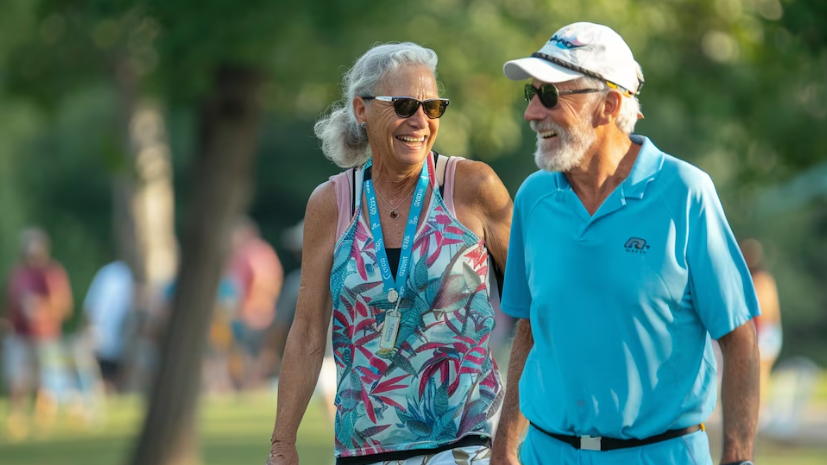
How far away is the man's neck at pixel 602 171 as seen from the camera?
4008mm

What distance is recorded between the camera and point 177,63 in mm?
10953

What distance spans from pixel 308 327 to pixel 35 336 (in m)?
15.0

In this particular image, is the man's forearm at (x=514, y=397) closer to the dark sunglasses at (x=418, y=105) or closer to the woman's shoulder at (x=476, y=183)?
the woman's shoulder at (x=476, y=183)

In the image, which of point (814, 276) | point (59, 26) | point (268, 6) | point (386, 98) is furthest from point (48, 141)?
point (386, 98)

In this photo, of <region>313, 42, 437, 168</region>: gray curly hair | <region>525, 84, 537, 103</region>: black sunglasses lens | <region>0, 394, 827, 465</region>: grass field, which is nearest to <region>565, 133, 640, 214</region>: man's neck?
<region>525, 84, 537, 103</region>: black sunglasses lens

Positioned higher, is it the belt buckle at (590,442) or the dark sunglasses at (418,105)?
the dark sunglasses at (418,105)

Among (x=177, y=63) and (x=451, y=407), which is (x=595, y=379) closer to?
(x=451, y=407)

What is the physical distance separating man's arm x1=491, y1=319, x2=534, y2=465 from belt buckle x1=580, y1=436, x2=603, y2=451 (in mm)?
351

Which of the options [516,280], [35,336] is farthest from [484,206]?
[35,336]

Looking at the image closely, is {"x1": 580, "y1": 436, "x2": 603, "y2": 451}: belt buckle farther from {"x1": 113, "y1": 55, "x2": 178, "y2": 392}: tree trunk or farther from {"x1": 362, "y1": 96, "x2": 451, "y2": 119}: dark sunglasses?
{"x1": 113, "y1": 55, "x2": 178, "y2": 392}: tree trunk

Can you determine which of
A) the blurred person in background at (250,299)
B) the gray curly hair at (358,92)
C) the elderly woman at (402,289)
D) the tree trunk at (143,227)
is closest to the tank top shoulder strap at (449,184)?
the elderly woman at (402,289)

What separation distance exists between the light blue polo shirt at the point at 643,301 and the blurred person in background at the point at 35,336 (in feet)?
50.8

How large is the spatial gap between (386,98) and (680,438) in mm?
1433

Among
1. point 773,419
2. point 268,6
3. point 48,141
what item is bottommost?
point 773,419
